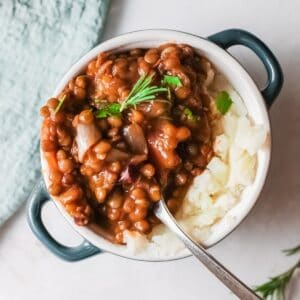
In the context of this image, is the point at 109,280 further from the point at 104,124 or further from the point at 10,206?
the point at 104,124

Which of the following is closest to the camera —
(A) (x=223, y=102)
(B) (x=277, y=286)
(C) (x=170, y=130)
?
(C) (x=170, y=130)

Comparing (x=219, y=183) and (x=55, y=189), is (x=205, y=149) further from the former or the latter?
(x=55, y=189)

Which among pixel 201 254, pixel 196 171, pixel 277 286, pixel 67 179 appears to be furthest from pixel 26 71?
pixel 277 286

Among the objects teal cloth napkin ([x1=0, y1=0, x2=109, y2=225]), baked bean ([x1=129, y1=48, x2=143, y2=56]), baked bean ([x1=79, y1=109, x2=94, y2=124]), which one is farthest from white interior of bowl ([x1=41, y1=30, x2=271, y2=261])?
teal cloth napkin ([x1=0, y1=0, x2=109, y2=225])

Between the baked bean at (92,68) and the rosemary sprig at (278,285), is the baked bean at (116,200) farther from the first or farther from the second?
the rosemary sprig at (278,285)

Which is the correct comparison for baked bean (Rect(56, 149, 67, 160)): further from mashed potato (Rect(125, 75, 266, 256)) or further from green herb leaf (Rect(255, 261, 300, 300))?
green herb leaf (Rect(255, 261, 300, 300))

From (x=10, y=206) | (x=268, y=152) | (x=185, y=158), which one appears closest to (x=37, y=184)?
(x=10, y=206)

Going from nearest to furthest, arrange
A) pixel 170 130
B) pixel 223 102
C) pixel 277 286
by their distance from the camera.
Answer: pixel 170 130
pixel 223 102
pixel 277 286
